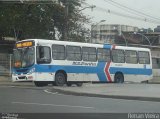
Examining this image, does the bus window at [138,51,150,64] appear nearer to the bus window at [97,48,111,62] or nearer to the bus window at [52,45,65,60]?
the bus window at [97,48,111,62]

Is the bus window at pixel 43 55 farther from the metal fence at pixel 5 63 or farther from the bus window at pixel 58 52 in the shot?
the metal fence at pixel 5 63

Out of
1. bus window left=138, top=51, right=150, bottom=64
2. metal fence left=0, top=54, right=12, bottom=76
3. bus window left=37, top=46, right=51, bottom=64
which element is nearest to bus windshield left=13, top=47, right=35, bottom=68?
bus window left=37, top=46, right=51, bottom=64

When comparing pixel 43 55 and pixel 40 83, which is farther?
pixel 40 83

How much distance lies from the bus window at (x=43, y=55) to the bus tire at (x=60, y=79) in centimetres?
130

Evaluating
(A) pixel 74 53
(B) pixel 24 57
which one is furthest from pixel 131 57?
(B) pixel 24 57

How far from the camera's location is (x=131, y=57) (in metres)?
40.2

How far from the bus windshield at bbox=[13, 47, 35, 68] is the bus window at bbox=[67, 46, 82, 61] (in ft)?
→ 9.27

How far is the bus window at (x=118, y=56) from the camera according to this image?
38.7 metres

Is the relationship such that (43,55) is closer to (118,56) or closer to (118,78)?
(118,56)

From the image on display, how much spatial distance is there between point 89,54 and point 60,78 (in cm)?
338

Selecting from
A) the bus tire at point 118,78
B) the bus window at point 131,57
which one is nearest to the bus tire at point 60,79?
the bus tire at point 118,78

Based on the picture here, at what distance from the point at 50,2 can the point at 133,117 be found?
43.3 meters

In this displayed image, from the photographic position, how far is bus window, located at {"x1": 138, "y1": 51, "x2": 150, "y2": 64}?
4122 centimetres

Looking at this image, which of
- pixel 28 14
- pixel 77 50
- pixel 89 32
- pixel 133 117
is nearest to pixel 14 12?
pixel 28 14
